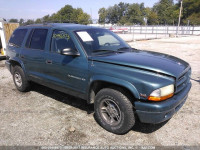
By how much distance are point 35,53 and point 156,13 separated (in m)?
102

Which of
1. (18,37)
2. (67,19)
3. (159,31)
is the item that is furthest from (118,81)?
(159,31)

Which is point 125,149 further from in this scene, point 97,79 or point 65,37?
point 65,37

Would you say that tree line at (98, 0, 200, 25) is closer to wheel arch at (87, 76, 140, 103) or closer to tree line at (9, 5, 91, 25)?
tree line at (9, 5, 91, 25)

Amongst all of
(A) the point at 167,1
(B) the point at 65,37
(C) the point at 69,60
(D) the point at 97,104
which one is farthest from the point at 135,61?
(A) the point at 167,1

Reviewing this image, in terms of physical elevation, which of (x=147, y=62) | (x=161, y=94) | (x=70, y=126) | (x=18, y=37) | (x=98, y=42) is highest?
(x=18, y=37)

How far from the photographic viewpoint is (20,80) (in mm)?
5281

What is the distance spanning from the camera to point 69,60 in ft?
12.1

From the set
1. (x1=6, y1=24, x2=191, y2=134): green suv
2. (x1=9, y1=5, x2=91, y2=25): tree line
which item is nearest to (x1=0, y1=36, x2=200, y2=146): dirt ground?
(x1=6, y1=24, x2=191, y2=134): green suv

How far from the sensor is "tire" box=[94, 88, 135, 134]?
3.03 metres

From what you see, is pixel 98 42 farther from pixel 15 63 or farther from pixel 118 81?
pixel 15 63

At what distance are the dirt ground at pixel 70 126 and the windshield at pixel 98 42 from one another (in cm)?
141

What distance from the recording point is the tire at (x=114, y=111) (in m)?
3.03

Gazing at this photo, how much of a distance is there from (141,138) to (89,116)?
1212 mm

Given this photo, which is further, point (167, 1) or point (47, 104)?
point (167, 1)
